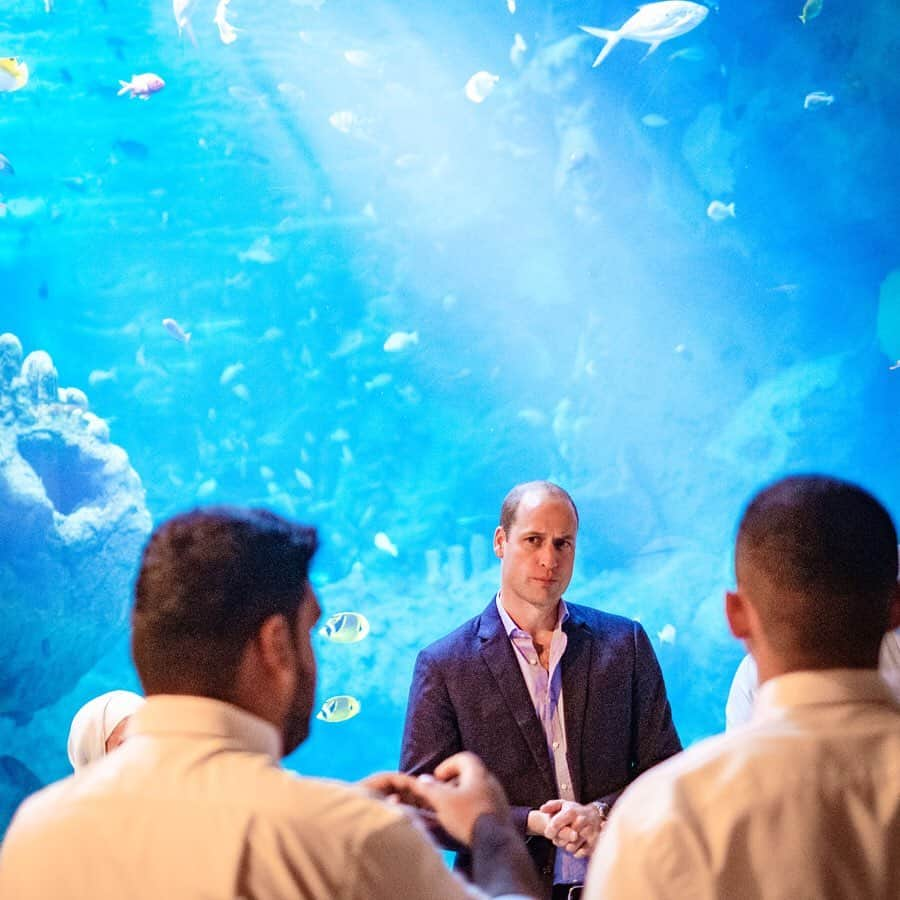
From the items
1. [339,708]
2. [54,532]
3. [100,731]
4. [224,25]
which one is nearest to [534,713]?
[100,731]

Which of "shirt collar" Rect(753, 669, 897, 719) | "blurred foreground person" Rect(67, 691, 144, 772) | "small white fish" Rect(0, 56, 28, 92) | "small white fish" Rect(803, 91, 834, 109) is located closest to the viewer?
"shirt collar" Rect(753, 669, 897, 719)

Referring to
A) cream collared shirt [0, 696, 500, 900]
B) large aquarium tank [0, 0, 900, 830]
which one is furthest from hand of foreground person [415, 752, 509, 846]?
large aquarium tank [0, 0, 900, 830]

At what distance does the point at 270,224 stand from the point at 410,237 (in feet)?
4.50

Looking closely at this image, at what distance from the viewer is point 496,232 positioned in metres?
10.3

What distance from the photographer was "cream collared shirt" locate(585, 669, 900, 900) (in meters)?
1.41

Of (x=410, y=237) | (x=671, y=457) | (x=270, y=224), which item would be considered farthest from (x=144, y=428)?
(x=671, y=457)

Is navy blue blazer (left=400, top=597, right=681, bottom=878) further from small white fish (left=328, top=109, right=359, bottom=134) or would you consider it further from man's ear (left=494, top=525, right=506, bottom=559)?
small white fish (left=328, top=109, right=359, bottom=134)

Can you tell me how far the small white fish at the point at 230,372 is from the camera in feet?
34.6

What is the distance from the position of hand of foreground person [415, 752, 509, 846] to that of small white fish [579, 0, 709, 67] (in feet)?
26.5

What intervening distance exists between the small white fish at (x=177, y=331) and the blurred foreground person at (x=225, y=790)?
327 inches

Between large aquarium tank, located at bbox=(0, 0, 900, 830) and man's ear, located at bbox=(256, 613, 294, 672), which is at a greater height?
large aquarium tank, located at bbox=(0, 0, 900, 830)

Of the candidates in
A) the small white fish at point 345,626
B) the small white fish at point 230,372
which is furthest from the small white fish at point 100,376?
the small white fish at point 345,626

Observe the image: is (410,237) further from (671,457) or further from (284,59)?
(671,457)

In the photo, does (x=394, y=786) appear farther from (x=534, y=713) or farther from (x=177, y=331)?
(x=177, y=331)
